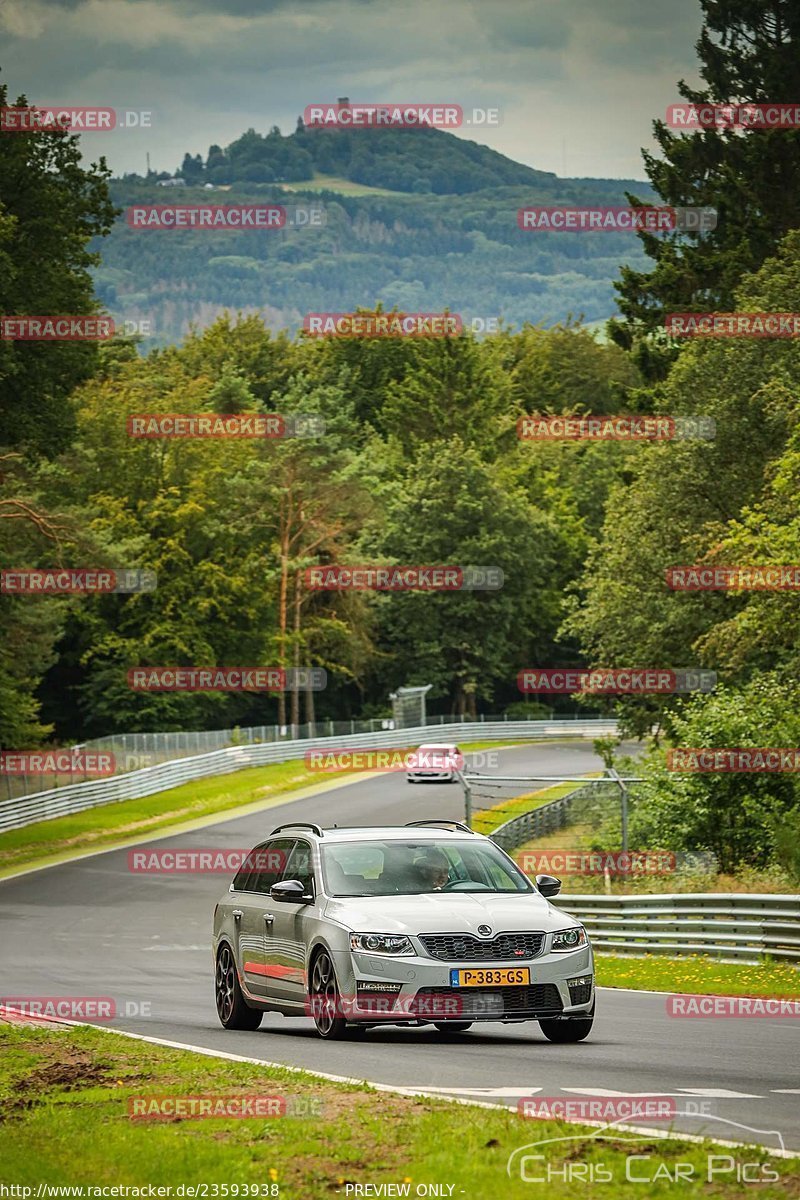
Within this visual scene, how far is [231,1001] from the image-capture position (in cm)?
1570

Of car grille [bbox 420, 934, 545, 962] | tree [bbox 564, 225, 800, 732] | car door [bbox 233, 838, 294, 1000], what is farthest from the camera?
tree [bbox 564, 225, 800, 732]

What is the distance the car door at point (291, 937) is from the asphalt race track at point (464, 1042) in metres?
0.41

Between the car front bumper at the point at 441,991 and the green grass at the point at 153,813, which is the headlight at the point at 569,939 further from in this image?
the green grass at the point at 153,813

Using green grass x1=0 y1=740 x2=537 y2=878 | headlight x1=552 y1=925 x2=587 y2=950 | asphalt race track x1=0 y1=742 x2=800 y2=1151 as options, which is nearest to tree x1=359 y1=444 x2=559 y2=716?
green grass x1=0 y1=740 x2=537 y2=878

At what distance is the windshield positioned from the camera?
14102mm

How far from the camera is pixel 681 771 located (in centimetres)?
3127

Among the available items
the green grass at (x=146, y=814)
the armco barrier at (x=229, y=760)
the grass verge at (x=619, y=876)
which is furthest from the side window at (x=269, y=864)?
the armco barrier at (x=229, y=760)

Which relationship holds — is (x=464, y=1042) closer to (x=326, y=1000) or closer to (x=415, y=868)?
(x=326, y=1000)

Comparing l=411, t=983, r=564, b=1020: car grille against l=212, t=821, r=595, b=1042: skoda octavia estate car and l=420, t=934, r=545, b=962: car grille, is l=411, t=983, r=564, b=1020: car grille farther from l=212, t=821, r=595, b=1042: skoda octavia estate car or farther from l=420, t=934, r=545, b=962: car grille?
l=420, t=934, r=545, b=962: car grille

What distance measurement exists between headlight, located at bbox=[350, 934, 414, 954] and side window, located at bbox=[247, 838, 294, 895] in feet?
6.58

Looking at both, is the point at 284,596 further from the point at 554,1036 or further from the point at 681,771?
the point at 554,1036

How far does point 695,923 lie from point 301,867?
11045mm

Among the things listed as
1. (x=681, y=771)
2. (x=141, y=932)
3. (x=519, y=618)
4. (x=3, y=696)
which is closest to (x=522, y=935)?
(x=681, y=771)

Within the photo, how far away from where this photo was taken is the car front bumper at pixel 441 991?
13.0m
